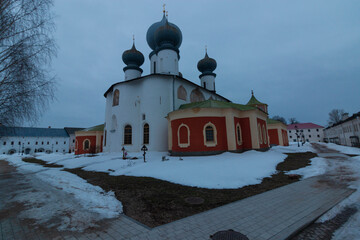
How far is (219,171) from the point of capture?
9484mm

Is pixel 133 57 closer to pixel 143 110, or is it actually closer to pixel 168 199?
pixel 143 110

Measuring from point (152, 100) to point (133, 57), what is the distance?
10198 millimetres

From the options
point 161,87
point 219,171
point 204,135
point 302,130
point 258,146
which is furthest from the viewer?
point 302,130

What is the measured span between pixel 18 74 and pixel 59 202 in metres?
5.78

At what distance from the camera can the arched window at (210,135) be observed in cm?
1589

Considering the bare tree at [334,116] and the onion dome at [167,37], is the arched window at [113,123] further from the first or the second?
Answer: the bare tree at [334,116]

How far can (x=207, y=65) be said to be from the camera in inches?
1233

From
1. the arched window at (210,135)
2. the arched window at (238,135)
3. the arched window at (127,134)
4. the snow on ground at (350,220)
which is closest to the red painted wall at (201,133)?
the arched window at (210,135)

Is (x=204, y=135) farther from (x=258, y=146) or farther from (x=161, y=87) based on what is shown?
(x=161, y=87)

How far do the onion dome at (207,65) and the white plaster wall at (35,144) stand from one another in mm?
60447

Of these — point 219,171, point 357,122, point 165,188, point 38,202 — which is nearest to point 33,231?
point 38,202

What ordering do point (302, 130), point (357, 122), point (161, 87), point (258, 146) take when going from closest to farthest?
1. point (258, 146)
2. point (161, 87)
3. point (357, 122)
4. point (302, 130)

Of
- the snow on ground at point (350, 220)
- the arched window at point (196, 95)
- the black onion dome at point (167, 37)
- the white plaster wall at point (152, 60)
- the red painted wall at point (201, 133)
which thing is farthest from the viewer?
the white plaster wall at point (152, 60)

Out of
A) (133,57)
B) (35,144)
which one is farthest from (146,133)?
(35,144)
